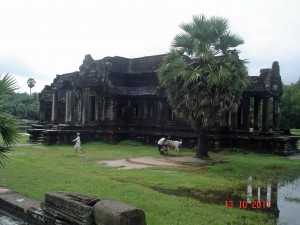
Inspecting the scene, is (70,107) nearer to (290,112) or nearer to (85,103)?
(85,103)

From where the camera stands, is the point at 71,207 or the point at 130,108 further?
the point at 130,108

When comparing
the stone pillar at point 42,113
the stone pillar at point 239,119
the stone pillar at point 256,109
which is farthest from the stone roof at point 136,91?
the stone pillar at point 42,113

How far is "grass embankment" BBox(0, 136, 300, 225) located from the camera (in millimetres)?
7527

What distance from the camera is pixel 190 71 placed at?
16.7 metres

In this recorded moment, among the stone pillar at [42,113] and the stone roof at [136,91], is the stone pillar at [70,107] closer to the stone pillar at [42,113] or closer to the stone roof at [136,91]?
the stone roof at [136,91]

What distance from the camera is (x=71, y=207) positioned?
6.25 m

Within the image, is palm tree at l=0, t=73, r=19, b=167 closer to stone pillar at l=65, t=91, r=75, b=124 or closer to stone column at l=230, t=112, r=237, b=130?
stone column at l=230, t=112, r=237, b=130

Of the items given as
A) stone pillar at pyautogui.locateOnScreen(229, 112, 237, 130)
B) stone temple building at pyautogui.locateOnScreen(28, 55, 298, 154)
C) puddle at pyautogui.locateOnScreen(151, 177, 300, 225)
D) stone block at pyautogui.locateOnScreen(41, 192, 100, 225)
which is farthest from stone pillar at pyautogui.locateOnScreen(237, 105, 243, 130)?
stone block at pyautogui.locateOnScreen(41, 192, 100, 225)

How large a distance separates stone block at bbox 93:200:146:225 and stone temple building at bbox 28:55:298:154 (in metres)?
17.8

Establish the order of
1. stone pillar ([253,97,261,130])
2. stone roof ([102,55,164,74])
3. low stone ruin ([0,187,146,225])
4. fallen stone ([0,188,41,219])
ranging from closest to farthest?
low stone ruin ([0,187,146,225]), fallen stone ([0,188,41,219]), stone pillar ([253,97,261,130]), stone roof ([102,55,164,74])

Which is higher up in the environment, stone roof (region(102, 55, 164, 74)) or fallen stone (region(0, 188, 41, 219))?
stone roof (region(102, 55, 164, 74))
